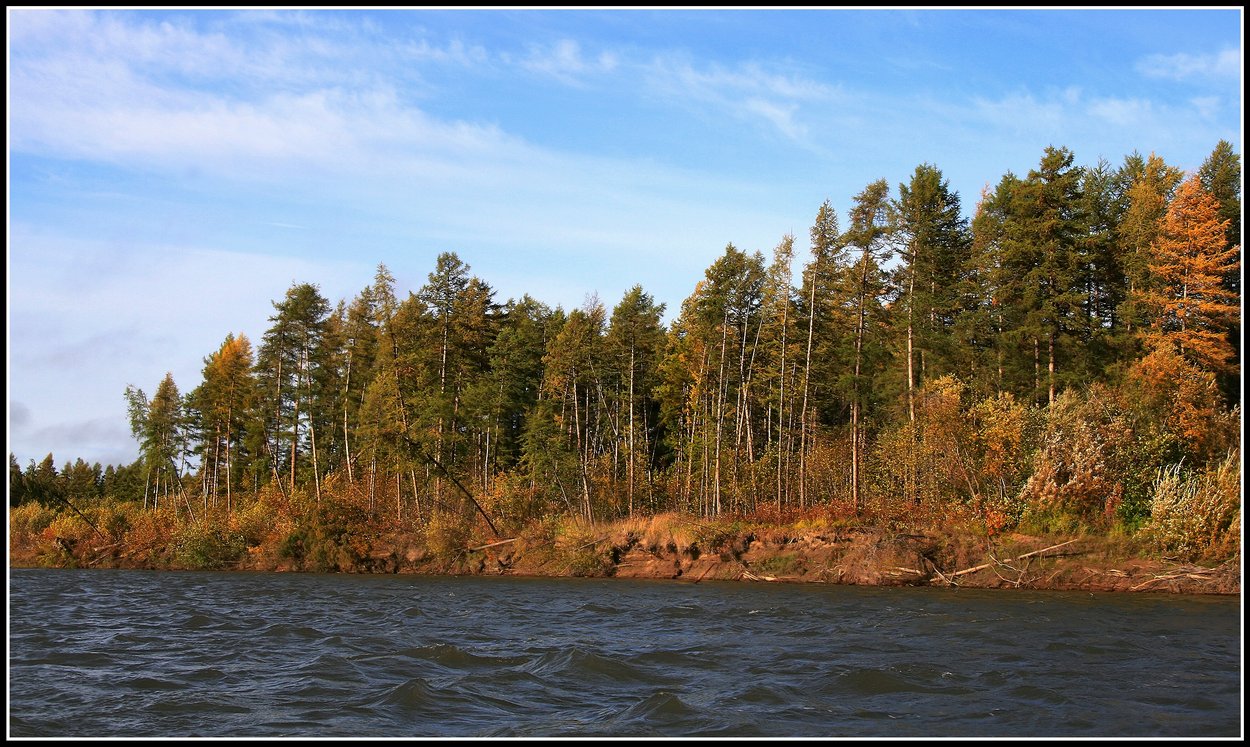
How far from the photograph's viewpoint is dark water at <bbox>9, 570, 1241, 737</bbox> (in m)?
13.5

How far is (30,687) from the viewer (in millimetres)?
16141

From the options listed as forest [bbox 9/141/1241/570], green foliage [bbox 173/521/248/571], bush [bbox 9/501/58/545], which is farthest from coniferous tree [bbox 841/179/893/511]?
bush [bbox 9/501/58/545]

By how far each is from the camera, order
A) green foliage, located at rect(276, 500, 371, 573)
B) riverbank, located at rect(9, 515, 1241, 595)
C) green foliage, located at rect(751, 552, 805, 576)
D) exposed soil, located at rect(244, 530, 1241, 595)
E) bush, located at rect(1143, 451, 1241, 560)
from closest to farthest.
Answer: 1. bush, located at rect(1143, 451, 1241, 560)
2. exposed soil, located at rect(244, 530, 1241, 595)
3. riverbank, located at rect(9, 515, 1241, 595)
4. green foliage, located at rect(751, 552, 805, 576)
5. green foliage, located at rect(276, 500, 371, 573)

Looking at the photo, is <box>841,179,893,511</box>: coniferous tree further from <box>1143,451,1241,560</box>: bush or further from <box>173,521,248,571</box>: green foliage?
<box>173,521,248,571</box>: green foliage

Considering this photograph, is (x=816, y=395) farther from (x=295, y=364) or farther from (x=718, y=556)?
(x=295, y=364)

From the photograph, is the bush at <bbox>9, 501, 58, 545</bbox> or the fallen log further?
the bush at <bbox>9, 501, 58, 545</bbox>

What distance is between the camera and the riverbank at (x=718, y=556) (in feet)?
113

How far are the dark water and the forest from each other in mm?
8854

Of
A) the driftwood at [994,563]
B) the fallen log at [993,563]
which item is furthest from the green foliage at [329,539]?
the fallen log at [993,563]

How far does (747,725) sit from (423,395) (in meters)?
48.6

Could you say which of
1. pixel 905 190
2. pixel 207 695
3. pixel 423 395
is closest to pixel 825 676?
pixel 207 695

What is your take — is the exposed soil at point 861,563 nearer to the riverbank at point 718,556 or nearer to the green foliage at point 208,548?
the riverbank at point 718,556

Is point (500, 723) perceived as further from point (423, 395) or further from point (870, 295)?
point (423, 395)

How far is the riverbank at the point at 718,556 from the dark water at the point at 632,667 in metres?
3.33
